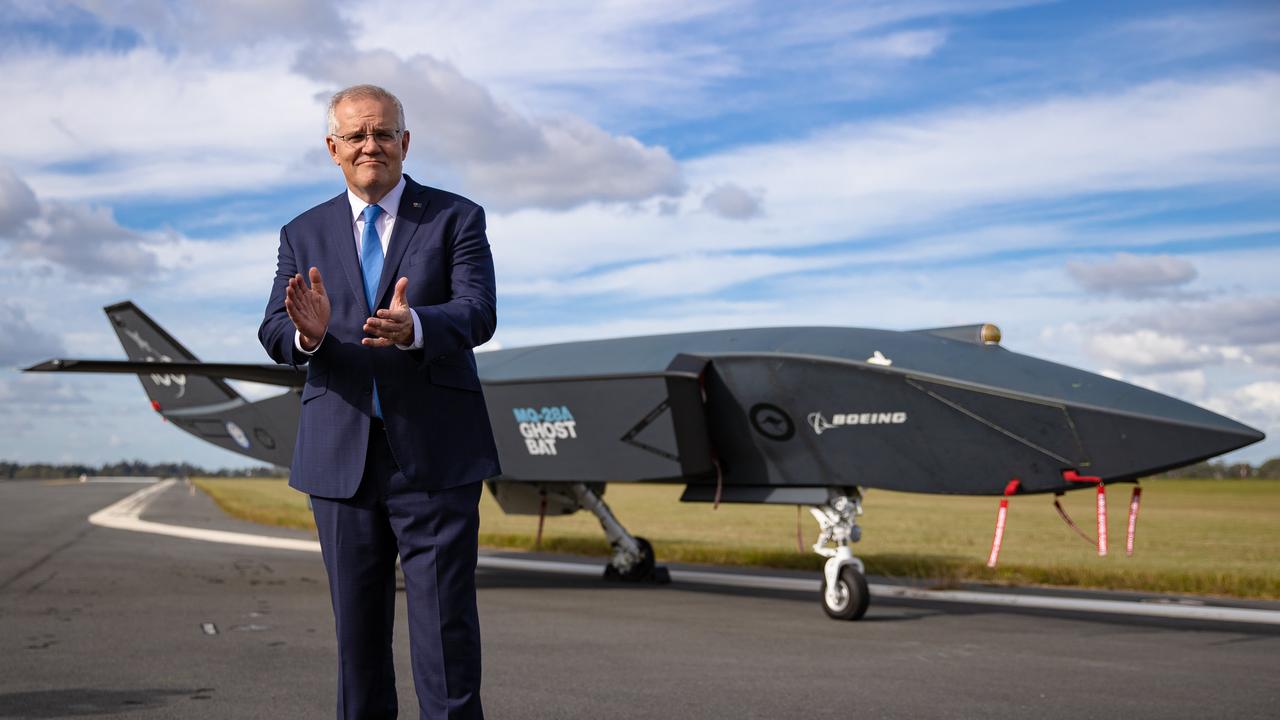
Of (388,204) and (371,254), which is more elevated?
(388,204)

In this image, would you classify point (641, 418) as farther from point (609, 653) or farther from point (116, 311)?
point (116, 311)

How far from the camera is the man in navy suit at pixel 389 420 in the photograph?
2834 millimetres

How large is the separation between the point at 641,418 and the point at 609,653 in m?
3.62

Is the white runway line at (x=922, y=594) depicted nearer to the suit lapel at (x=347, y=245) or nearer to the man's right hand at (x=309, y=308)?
the suit lapel at (x=347, y=245)

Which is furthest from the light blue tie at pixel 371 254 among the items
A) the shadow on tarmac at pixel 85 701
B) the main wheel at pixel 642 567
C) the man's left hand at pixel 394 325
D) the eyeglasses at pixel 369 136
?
the main wheel at pixel 642 567

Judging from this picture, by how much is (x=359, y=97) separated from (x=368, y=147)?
14 cm

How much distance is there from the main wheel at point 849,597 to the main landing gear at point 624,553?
12.9 feet

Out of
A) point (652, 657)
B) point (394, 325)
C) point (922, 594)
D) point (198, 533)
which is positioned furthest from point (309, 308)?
point (198, 533)

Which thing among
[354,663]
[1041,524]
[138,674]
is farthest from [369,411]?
[1041,524]

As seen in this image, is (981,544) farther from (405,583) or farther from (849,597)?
(405,583)

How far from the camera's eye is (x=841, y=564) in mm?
9375

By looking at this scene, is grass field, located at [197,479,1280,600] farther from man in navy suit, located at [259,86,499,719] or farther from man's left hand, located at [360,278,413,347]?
man's left hand, located at [360,278,413,347]

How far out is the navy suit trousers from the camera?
2.83 meters

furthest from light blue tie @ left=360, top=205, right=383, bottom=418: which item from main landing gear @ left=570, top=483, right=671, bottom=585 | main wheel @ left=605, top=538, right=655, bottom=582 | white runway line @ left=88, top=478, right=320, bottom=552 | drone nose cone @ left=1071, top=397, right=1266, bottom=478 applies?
white runway line @ left=88, top=478, right=320, bottom=552
